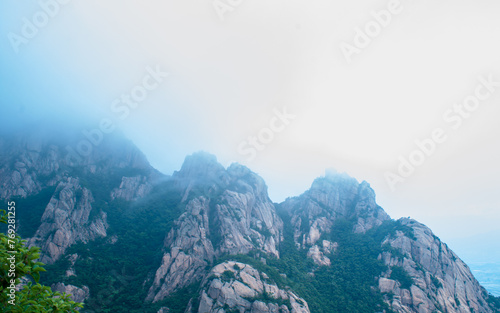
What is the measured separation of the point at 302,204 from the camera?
15875 centimetres

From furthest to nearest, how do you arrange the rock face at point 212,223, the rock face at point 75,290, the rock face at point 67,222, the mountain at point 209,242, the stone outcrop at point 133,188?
the stone outcrop at point 133,188 → the rock face at point 212,223 → the rock face at point 67,222 → the mountain at point 209,242 → the rock face at point 75,290

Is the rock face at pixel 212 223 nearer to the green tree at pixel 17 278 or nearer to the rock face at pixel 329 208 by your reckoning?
the rock face at pixel 329 208

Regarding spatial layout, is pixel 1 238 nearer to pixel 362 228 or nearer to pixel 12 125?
pixel 362 228

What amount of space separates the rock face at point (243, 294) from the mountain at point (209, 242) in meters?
0.36

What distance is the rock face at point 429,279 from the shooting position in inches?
3531

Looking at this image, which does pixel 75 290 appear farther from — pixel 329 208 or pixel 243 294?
pixel 329 208

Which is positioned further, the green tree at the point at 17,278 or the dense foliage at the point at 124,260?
the dense foliage at the point at 124,260

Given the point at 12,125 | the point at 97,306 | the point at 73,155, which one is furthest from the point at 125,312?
the point at 12,125

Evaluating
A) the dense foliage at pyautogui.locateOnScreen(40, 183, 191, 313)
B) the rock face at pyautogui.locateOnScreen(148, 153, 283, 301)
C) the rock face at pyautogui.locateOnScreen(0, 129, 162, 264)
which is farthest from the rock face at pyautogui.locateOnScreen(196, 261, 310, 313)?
the rock face at pyautogui.locateOnScreen(0, 129, 162, 264)

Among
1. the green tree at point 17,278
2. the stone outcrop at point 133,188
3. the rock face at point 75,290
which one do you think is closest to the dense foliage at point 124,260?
the rock face at point 75,290

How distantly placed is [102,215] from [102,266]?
98.6 feet

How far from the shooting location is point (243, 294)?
3145 inches

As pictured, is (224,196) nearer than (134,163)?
Yes

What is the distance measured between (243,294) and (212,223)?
45.4 metres
